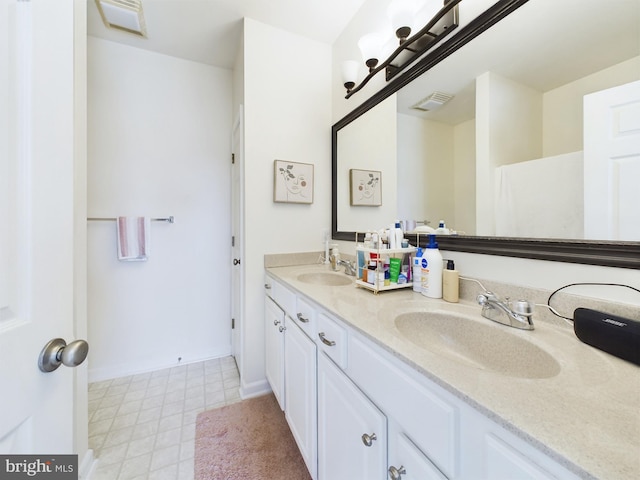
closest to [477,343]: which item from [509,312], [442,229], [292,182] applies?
[509,312]

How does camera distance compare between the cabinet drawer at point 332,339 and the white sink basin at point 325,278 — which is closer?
the cabinet drawer at point 332,339

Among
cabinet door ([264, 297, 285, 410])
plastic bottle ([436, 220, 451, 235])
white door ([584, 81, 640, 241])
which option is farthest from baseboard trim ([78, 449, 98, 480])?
white door ([584, 81, 640, 241])

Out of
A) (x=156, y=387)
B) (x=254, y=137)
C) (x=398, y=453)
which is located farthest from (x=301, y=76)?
(x=156, y=387)

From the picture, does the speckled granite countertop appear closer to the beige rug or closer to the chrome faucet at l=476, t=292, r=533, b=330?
the chrome faucet at l=476, t=292, r=533, b=330

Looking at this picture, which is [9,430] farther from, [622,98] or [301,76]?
[301,76]

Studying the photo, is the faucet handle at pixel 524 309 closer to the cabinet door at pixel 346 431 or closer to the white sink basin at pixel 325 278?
the cabinet door at pixel 346 431

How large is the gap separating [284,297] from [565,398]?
109cm

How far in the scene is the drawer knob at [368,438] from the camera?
0.65 m

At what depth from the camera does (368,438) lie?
0.67m

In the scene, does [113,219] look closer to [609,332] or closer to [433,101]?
[433,101]

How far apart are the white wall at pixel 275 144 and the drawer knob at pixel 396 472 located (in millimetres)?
1260

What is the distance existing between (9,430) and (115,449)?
1.32m

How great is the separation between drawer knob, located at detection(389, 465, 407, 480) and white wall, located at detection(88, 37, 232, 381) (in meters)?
1.93

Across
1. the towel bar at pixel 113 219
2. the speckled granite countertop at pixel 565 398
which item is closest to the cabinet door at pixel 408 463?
the speckled granite countertop at pixel 565 398
